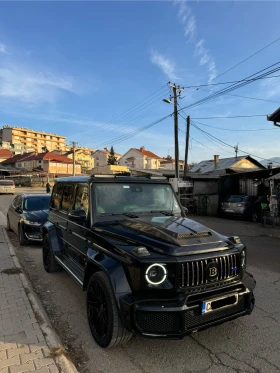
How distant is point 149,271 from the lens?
266 cm

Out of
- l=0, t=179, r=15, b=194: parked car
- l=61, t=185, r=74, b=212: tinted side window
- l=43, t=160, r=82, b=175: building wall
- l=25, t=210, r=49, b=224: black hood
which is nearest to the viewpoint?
l=61, t=185, r=74, b=212: tinted side window

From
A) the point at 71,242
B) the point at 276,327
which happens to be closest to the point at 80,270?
the point at 71,242

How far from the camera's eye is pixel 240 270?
3088mm

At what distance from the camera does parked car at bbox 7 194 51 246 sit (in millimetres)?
7609

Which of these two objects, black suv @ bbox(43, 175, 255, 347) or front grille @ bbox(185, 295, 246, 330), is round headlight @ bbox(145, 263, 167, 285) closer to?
black suv @ bbox(43, 175, 255, 347)

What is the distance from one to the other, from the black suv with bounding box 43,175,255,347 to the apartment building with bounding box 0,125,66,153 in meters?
120

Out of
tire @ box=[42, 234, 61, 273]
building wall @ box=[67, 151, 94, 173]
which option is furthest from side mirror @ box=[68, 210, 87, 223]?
building wall @ box=[67, 151, 94, 173]

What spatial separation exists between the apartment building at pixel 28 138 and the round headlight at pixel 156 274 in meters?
122

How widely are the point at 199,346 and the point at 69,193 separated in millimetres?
2972

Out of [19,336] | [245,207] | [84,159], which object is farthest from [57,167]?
[19,336]

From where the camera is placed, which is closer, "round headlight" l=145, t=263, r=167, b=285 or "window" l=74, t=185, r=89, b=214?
"round headlight" l=145, t=263, r=167, b=285

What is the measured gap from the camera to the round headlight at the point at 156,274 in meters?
2.65

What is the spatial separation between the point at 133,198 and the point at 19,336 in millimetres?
2146

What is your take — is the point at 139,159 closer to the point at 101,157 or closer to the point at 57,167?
the point at 57,167
